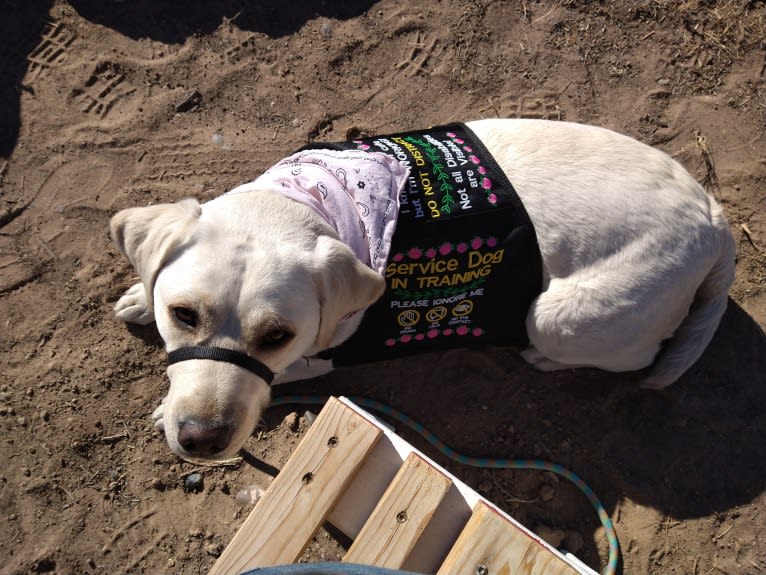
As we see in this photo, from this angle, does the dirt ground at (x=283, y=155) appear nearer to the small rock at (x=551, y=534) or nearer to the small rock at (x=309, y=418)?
the small rock at (x=551, y=534)

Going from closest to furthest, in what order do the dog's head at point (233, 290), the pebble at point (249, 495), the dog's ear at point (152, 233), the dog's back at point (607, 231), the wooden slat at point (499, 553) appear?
the dog's head at point (233, 290), the dog's ear at point (152, 233), the wooden slat at point (499, 553), the dog's back at point (607, 231), the pebble at point (249, 495)

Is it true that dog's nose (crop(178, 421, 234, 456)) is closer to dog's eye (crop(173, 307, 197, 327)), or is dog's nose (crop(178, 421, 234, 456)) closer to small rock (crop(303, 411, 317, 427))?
dog's eye (crop(173, 307, 197, 327))

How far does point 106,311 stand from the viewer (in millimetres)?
3574

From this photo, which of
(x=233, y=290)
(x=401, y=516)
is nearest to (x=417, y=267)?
(x=233, y=290)

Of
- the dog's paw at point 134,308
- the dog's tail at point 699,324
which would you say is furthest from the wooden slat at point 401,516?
the dog's paw at point 134,308

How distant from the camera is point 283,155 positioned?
4.01m

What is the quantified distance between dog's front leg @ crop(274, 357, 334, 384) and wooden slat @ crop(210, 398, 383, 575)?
0.39 meters

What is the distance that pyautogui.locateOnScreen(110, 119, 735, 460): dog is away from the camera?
2240mm

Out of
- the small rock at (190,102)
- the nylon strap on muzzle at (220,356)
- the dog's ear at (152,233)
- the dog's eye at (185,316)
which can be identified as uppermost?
the small rock at (190,102)

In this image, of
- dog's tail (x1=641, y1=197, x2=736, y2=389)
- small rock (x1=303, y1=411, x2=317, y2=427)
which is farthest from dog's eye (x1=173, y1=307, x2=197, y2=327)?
dog's tail (x1=641, y1=197, x2=736, y2=389)

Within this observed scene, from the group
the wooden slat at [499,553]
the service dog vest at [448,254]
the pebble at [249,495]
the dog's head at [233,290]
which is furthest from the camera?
the pebble at [249,495]

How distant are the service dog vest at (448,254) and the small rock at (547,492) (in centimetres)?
112

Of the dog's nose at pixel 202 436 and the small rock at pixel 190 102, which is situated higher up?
the small rock at pixel 190 102

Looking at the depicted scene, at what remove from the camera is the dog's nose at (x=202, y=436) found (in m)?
2.23
